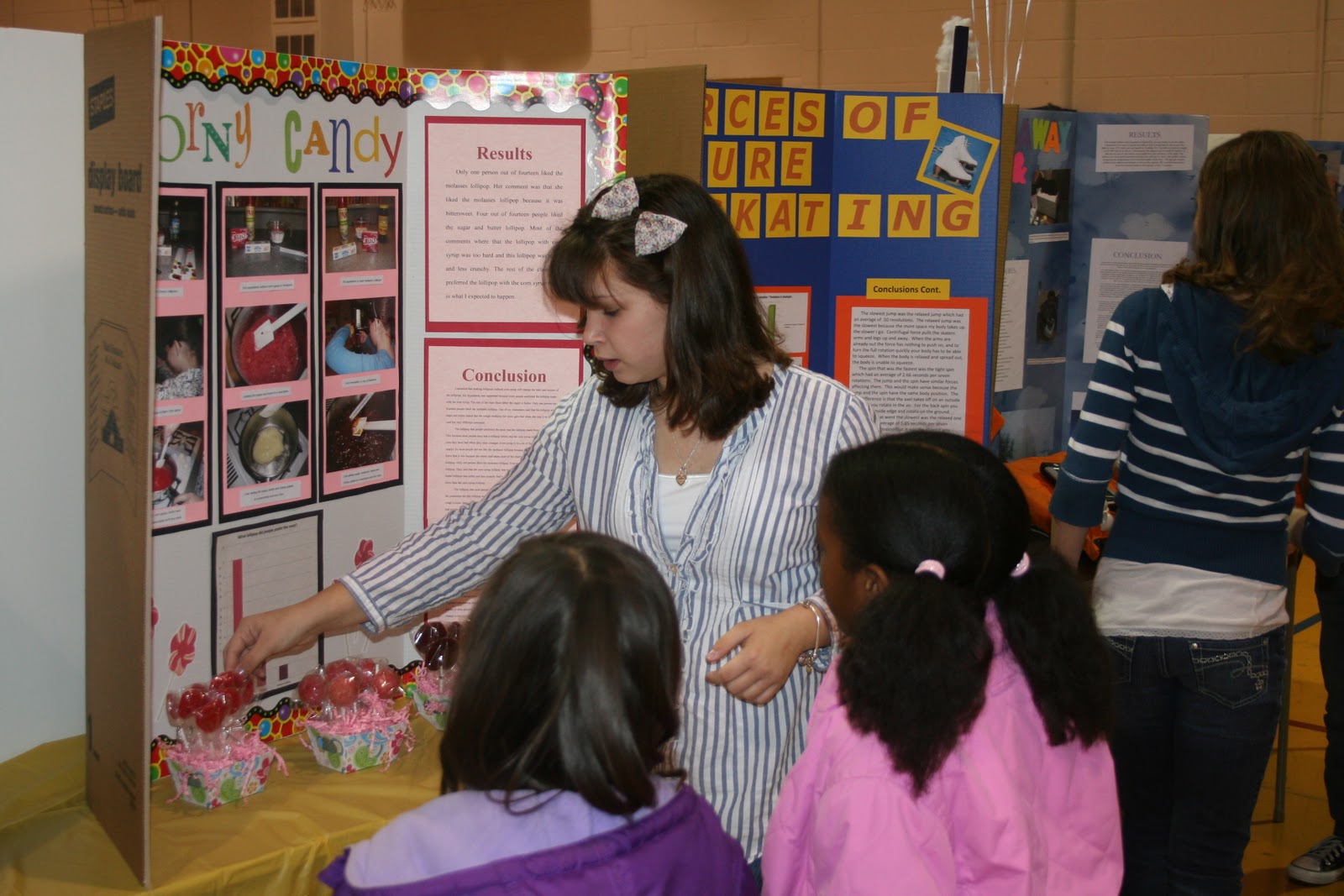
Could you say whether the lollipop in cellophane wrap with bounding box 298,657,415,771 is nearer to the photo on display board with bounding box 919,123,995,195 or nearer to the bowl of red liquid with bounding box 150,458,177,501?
the bowl of red liquid with bounding box 150,458,177,501

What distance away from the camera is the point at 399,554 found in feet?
5.66

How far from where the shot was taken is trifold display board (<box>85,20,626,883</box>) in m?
1.62

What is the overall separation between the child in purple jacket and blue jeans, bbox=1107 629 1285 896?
3.84 feet

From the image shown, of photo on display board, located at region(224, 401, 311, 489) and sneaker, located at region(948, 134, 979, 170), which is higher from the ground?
sneaker, located at region(948, 134, 979, 170)

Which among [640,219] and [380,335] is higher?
[640,219]

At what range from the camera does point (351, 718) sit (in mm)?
2021

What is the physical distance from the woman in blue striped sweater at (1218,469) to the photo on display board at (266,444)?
4.36 ft

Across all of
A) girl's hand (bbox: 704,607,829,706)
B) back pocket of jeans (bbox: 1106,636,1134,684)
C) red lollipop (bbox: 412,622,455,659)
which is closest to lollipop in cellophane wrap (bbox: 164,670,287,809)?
red lollipop (bbox: 412,622,455,659)

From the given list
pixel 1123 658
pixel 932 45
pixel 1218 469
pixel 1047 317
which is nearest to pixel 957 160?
pixel 1047 317

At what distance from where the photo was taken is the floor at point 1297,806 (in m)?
2.97

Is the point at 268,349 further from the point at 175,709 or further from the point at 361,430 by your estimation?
the point at 175,709

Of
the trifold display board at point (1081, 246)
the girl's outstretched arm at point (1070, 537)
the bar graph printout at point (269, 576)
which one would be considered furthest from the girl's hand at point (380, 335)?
the trifold display board at point (1081, 246)

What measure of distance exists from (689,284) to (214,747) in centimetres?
105

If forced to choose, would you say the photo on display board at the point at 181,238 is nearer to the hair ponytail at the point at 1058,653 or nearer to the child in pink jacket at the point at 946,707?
the child in pink jacket at the point at 946,707
